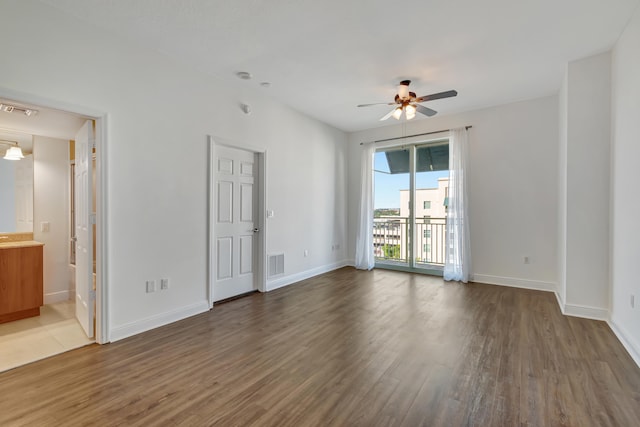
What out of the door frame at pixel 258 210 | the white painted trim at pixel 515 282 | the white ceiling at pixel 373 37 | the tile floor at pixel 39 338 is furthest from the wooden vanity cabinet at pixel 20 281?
the white painted trim at pixel 515 282

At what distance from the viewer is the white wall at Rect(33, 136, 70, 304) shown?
4.17 m

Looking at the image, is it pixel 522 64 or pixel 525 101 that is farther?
pixel 525 101

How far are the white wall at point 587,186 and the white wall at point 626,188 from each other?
0.41 feet

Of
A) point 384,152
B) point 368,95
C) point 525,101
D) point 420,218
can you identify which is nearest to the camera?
point 368,95

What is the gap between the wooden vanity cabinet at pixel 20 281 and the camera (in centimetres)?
335

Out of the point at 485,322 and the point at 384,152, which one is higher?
the point at 384,152

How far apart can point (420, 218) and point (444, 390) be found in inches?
167

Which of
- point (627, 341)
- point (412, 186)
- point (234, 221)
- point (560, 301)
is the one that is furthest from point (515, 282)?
point (234, 221)

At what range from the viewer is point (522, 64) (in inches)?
142

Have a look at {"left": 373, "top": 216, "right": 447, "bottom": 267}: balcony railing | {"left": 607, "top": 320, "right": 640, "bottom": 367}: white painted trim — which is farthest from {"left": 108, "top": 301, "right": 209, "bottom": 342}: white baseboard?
{"left": 607, "top": 320, "right": 640, "bottom": 367}: white painted trim

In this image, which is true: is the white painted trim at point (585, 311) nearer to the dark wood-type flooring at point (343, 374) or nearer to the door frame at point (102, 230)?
the dark wood-type flooring at point (343, 374)

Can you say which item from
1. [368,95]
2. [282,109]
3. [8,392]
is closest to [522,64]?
[368,95]

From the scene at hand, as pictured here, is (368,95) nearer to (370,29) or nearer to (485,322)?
(370,29)

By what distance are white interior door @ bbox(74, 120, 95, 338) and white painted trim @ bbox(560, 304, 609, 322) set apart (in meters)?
5.34
